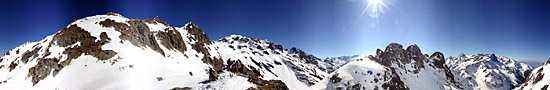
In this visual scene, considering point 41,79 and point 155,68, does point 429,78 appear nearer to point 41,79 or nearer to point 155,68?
point 155,68

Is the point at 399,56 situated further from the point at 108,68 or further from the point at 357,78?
the point at 108,68

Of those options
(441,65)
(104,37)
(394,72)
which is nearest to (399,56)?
(441,65)

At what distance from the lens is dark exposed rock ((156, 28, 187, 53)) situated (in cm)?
6058

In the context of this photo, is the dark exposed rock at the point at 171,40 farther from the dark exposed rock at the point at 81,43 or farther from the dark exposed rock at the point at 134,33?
the dark exposed rock at the point at 81,43

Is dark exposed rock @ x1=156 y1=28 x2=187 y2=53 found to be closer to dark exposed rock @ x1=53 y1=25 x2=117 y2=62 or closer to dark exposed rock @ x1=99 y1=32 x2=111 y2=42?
dark exposed rock @ x1=99 y1=32 x2=111 y2=42

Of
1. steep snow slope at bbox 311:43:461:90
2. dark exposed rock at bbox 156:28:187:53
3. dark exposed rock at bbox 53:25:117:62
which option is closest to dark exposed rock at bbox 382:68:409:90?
steep snow slope at bbox 311:43:461:90

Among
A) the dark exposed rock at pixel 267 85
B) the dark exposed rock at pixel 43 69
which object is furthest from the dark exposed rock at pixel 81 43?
the dark exposed rock at pixel 267 85

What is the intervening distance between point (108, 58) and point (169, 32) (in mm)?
39058

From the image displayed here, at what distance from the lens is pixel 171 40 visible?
215 feet

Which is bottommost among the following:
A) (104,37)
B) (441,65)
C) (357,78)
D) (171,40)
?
(357,78)

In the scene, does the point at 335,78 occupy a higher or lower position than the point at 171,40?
lower

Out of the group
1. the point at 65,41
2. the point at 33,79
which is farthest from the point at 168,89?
the point at 65,41

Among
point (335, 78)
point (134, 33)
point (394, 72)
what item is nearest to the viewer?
point (134, 33)

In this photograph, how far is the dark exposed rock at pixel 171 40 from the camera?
199 feet
